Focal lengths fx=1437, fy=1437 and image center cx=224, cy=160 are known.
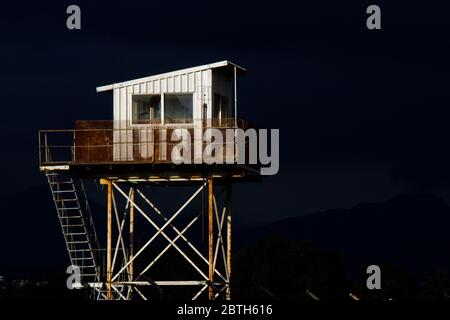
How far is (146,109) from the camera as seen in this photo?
64.7 m

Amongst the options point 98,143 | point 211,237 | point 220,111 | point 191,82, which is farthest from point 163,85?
point 211,237

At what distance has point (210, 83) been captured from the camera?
2530 inches

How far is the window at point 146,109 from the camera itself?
64312mm

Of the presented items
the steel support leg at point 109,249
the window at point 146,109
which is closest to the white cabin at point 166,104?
the window at point 146,109

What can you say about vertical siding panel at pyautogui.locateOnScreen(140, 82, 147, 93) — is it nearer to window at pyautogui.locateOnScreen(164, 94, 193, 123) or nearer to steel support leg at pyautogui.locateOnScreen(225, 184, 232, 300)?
window at pyautogui.locateOnScreen(164, 94, 193, 123)

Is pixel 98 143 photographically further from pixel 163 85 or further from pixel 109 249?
pixel 109 249

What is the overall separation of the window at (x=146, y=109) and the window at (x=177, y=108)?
380 millimetres

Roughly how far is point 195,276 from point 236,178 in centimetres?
6625

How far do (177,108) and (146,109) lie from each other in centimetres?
148

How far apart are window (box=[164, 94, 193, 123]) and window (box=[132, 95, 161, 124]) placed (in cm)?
38

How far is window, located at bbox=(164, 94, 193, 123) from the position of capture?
64.0 m

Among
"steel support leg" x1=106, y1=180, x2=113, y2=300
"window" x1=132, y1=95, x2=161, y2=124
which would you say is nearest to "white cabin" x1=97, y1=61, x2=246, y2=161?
"window" x1=132, y1=95, x2=161, y2=124
